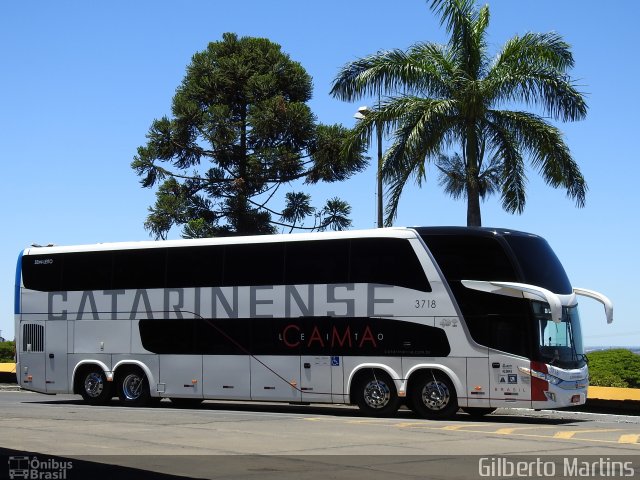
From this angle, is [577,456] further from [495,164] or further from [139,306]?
[495,164]

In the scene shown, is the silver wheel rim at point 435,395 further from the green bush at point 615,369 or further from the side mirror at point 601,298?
the green bush at point 615,369

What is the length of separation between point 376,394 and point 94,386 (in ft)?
25.1

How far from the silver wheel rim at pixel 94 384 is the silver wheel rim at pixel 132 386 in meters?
0.70

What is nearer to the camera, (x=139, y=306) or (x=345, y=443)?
(x=345, y=443)

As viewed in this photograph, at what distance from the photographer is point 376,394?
22797 millimetres

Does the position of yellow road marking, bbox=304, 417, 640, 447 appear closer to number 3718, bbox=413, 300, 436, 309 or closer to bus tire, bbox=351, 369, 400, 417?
bus tire, bbox=351, 369, 400, 417

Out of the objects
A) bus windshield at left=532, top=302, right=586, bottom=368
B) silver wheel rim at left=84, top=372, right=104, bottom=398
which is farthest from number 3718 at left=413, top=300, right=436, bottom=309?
silver wheel rim at left=84, top=372, right=104, bottom=398

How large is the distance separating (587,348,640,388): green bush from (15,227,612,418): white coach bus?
6.57 metres

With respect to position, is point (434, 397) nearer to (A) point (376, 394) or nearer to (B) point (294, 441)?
(A) point (376, 394)

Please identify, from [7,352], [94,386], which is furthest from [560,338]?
[7,352]

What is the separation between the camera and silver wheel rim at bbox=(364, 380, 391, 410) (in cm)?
2267

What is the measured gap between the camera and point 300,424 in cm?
1998

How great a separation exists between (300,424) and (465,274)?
14.9 feet

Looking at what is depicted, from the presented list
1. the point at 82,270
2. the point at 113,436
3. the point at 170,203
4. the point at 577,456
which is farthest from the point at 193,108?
the point at 577,456
